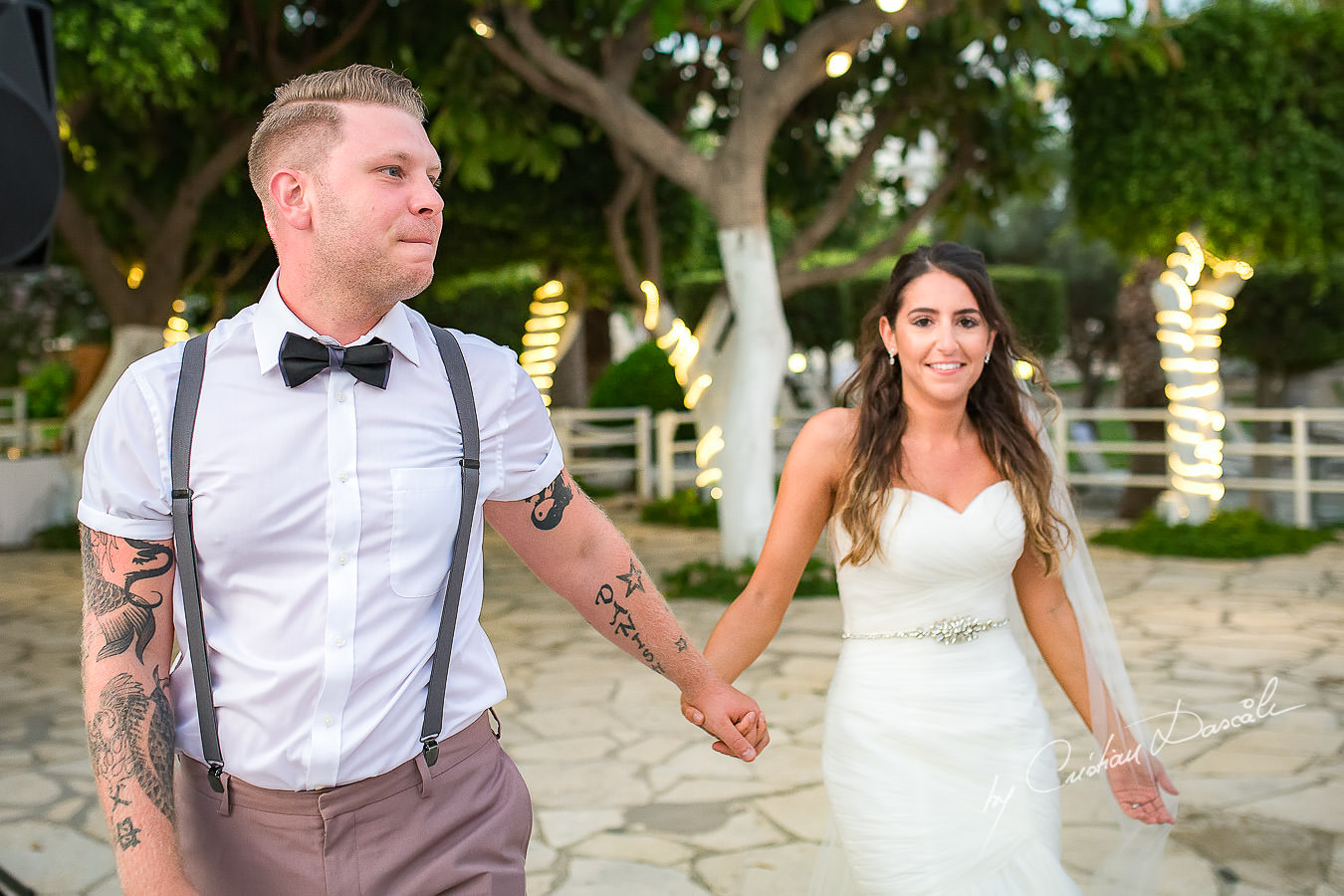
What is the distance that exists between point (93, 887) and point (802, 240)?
25.2 ft

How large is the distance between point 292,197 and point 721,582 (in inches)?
287

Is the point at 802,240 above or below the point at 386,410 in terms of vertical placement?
above

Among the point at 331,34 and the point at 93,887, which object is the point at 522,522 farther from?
the point at 331,34

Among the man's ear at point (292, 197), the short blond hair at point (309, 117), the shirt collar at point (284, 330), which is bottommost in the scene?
the shirt collar at point (284, 330)

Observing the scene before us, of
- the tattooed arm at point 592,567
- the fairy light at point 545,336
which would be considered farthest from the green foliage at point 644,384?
the tattooed arm at point 592,567

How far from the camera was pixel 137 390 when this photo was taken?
1.77 metres

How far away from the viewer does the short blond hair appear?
1806 mm

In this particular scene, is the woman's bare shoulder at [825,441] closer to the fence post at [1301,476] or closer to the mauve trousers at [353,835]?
the mauve trousers at [353,835]

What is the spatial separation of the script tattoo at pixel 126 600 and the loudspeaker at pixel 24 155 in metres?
2.81

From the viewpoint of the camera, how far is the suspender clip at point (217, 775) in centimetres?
185

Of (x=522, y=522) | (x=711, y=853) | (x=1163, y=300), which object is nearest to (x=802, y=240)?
(x=1163, y=300)
